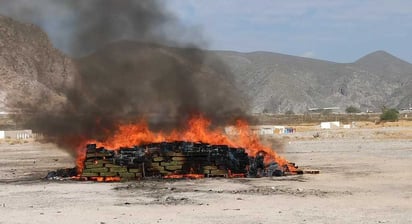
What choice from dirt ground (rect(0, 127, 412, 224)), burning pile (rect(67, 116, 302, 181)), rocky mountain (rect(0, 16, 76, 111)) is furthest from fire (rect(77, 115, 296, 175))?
rocky mountain (rect(0, 16, 76, 111))

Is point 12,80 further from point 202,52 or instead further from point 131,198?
point 131,198

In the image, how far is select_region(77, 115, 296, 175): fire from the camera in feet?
86.3

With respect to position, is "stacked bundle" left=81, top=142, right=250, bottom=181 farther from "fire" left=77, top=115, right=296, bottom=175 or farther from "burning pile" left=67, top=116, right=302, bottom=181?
"fire" left=77, top=115, right=296, bottom=175

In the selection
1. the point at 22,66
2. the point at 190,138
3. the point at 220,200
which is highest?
the point at 22,66

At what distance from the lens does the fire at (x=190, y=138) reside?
86.3ft

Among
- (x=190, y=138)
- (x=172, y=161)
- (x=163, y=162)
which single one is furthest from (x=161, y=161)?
(x=190, y=138)

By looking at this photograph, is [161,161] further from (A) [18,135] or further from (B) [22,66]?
(B) [22,66]

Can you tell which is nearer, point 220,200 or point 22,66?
point 220,200

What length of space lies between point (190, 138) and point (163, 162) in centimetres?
287

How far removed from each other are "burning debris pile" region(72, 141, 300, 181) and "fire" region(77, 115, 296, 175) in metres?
1.09

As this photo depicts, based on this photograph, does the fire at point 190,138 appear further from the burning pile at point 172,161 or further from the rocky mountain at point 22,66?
the rocky mountain at point 22,66

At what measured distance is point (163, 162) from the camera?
978 inches

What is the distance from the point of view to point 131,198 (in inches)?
730

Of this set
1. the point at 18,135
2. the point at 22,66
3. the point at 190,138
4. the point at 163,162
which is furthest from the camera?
the point at 22,66
